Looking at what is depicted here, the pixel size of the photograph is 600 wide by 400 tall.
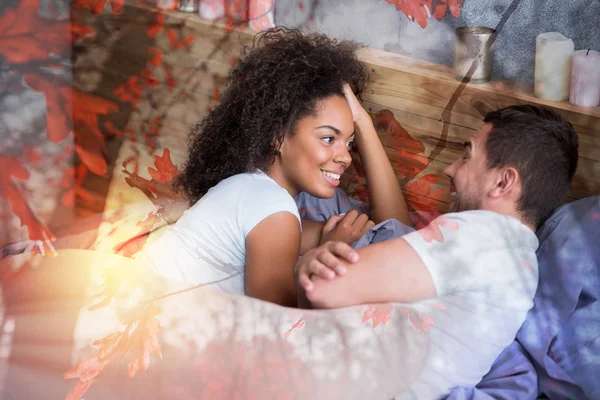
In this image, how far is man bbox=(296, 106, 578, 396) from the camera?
0.62 m

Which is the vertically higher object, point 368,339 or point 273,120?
point 273,120

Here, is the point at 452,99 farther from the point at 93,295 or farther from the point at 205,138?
the point at 93,295

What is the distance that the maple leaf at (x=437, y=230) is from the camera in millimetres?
648

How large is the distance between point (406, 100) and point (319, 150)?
11 centimetres

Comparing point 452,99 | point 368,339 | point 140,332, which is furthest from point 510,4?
point 140,332

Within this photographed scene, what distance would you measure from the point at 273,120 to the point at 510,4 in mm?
277

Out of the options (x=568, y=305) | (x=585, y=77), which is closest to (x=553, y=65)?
(x=585, y=77)

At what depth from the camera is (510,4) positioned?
676 millimetres
